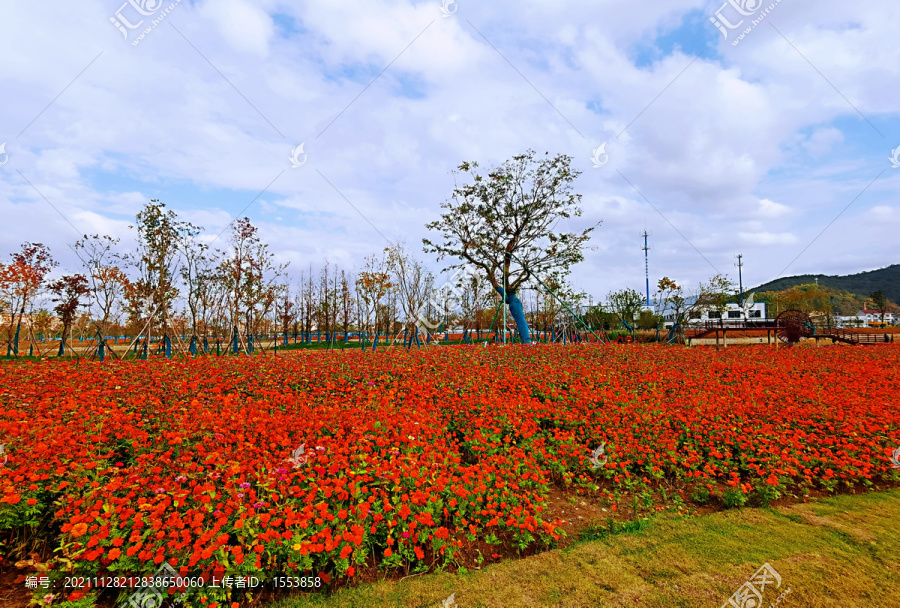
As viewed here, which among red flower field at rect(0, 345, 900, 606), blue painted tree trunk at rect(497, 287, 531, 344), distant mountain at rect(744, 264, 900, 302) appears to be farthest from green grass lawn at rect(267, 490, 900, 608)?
distant mountain at rect(744, 264, 900, 302)

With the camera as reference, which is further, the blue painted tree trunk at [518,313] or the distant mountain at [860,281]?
the distant mountain at [860,281]

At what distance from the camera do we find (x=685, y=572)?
276 cm

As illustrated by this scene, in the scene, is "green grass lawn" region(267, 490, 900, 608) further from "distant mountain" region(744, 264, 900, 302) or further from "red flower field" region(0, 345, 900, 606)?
"distant mountain" region(744, 264, 900, 302)

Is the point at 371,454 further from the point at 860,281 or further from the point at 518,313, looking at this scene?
the point at 860,281

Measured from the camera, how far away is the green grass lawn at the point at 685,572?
8.22 feet

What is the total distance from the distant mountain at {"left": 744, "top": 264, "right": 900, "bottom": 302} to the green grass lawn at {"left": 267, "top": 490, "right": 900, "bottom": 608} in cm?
11203

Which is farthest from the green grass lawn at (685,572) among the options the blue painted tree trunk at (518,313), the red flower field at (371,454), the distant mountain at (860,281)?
the distant mountain at (860,281)

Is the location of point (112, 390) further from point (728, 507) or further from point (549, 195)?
point (549, 195)

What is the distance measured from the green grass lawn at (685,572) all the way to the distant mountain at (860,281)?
11203cm

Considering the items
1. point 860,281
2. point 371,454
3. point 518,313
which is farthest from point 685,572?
point 860,281

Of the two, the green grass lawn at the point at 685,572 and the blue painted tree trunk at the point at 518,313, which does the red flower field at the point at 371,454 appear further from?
the blue painted tree trunk at the point at 518,313

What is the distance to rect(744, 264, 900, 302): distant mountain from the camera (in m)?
97.2

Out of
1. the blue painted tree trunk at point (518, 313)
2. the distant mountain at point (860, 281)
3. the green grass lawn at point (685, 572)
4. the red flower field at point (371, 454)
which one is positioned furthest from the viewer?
the distant mountain at point (860, 281)

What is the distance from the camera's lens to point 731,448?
5.02 meters
